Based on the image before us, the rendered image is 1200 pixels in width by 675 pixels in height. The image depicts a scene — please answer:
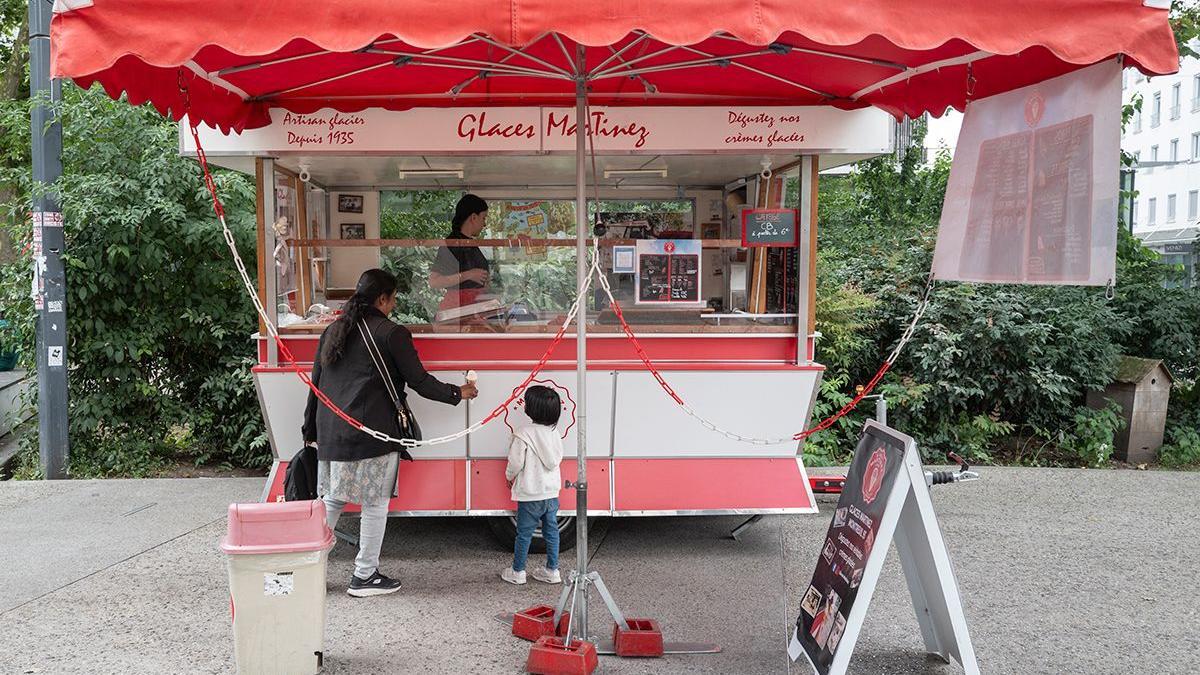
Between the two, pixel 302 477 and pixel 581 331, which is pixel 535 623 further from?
pixel 302 477

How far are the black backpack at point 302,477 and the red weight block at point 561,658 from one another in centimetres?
171

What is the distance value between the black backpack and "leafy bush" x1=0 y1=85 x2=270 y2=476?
10.2 feet

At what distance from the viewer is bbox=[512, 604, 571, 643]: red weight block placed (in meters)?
4.71

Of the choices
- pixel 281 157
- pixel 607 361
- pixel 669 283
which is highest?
pixel 281 157

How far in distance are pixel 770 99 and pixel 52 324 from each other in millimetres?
5890

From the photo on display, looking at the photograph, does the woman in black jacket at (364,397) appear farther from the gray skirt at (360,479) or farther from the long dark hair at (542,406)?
the long dark hair at (542,406)

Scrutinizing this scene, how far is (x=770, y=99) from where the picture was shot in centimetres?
578

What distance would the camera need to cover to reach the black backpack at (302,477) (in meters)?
5.42

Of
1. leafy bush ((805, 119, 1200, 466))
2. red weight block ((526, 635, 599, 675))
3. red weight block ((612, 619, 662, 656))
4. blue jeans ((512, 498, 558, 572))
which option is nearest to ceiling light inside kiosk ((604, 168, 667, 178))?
blue jeans ((512, 498, 558, 572))

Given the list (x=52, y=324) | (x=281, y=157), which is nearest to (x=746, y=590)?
(x=281, y=157)

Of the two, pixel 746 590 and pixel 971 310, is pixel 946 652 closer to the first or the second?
pixel 746 590

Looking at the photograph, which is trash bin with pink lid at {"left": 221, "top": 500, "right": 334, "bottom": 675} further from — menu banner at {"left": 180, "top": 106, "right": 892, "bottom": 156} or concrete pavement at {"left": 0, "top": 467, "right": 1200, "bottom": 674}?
menu banner at {"left": 180, "top": 106, "right": 892, "bottom": 156}

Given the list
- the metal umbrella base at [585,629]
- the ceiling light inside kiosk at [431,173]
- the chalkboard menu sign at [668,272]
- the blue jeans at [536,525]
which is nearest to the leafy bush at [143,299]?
the ceiling light inside kiosk at [431,173]

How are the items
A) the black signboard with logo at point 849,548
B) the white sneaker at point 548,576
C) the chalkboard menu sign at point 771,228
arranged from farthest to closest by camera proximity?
the chalkboard menu sign at point 771,228
the white sneaker at point 548,576
the black signboard with logo at point 849,548
